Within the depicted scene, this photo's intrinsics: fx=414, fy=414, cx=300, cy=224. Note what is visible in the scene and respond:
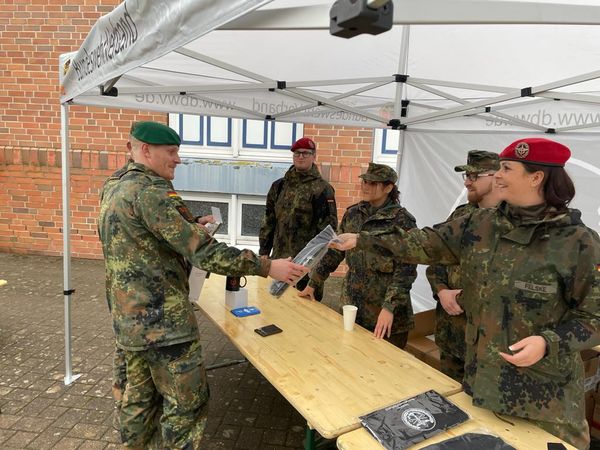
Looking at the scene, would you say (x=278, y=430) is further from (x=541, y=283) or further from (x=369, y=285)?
(x=541, y=283)

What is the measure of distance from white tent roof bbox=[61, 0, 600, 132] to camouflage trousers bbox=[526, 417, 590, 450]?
1800mm

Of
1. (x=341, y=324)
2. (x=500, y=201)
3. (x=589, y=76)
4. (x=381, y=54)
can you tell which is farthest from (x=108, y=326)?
(x=589, y=76)

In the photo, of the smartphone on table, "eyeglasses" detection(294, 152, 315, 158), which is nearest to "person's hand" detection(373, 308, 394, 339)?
the smartphone on table

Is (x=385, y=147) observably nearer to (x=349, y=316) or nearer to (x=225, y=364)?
(x=225, y=364)

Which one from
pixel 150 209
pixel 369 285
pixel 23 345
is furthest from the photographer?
pixel 23 345

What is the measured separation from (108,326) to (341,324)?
315 cm

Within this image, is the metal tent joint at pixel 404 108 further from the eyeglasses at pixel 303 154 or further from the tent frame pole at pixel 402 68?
the eyeglasses at pixel 303 154

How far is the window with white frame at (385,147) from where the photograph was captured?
6.50 meters

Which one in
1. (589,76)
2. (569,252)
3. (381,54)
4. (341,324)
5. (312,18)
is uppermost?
(381,54)

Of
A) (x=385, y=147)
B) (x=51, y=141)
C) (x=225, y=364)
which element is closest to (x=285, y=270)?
(x=225, y=364)

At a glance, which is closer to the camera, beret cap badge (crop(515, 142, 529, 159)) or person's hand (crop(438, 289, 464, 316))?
beret cap badge (crop(515, 142, 529, 159))

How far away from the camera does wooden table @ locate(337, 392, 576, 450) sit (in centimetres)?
152

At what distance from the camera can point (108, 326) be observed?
466 centimetres

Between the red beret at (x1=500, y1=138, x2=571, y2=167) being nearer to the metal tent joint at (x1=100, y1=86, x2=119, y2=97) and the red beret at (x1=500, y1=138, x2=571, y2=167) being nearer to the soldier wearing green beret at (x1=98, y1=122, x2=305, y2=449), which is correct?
the soldier wearing green beret at (x1=98, y1=122, x2=305, y2=449)
